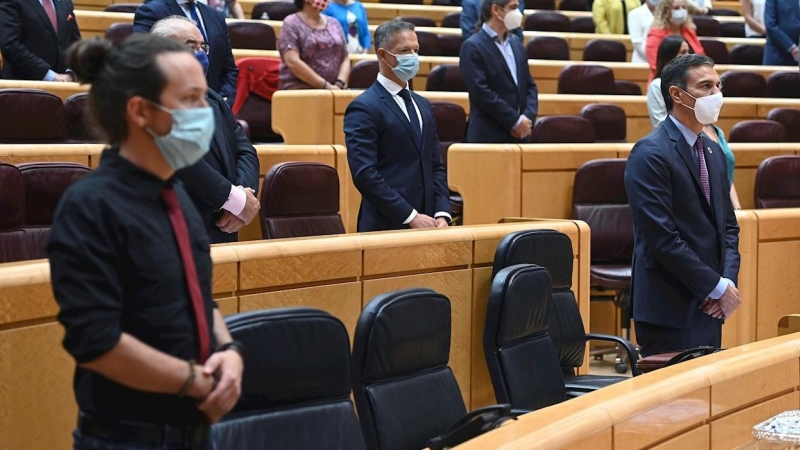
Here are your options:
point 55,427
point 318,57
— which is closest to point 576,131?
point 318,57

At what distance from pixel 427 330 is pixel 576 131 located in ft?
9.91

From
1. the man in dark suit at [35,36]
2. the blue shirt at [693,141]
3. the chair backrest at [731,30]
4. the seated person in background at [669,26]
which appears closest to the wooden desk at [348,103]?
the seated person in background at [669,26]

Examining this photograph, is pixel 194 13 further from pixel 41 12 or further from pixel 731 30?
pixel 731 30

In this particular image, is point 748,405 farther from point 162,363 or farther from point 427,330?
point 162,363

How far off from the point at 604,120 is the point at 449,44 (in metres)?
1.76

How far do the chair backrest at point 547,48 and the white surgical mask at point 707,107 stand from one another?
14.0 feet

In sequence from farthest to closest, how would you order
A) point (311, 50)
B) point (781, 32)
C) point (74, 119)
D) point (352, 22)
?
point (781, 32), point (352, 22), point (311, 50), point (74, 119)

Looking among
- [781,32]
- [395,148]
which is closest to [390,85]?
[395,148]

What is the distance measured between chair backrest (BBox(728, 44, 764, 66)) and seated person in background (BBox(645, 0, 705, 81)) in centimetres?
254

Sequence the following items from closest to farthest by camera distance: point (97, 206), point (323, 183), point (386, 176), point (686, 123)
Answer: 1. point (97, 206)
2. point (686, 123)
3. point (386, 176)
4. point (323, 183)

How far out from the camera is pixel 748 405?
7.72ft

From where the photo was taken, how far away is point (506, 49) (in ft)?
15.1

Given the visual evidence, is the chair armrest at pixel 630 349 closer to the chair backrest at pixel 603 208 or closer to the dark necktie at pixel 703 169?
the dark necktie at pixel 703 169

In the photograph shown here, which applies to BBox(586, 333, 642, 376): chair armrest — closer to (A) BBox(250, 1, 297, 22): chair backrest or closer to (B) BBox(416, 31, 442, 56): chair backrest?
(B) BBox(416, 31, 442, 56): chair backrest
